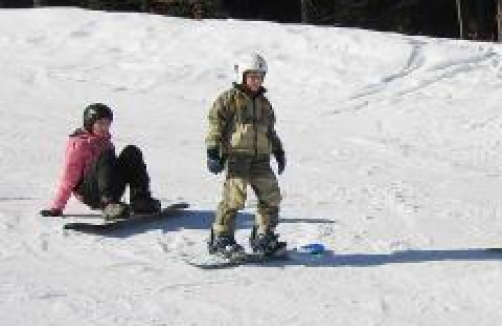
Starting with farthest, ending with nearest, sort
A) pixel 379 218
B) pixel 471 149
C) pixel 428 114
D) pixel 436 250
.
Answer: pixel 428 114 < pixel 471 149 < pixel 379 218 < pixel 436 250

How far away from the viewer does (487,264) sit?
313 inches

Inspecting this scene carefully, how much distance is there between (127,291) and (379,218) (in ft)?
9.27

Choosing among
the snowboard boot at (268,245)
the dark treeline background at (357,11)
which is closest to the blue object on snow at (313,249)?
the snowboard boot at (268,245)

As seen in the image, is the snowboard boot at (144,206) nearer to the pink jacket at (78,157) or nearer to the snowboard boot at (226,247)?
the pink jacket at (78,157)

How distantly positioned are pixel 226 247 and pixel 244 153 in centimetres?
67

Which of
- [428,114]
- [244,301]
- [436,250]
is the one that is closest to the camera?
[244,301]

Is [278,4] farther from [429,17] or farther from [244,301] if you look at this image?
[244,301]

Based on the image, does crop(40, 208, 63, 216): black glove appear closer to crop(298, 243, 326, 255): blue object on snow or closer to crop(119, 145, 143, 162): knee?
crop(119, 145, 143, 162): knee

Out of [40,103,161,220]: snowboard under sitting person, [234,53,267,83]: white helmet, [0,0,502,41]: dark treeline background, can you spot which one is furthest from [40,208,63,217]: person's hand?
[0,0,502,41]: dark treeline background

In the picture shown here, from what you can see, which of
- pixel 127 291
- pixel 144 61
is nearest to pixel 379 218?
pixel 127 291

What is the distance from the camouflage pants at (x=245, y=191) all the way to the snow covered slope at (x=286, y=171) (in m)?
0.36

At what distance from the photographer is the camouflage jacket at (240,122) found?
7691 mm

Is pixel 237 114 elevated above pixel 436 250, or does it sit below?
above

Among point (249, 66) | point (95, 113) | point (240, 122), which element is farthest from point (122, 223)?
point (249, 66)
